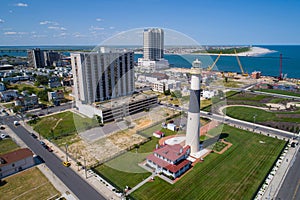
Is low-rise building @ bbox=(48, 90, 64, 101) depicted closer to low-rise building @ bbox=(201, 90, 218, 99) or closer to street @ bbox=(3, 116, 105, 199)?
street @ bbox=(3, 116, 105, 199)

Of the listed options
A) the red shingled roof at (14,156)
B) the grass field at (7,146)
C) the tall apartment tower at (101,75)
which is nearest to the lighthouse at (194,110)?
the red shingled roof at (14,156)

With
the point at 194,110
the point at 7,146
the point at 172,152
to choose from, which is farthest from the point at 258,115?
the point at 7,146

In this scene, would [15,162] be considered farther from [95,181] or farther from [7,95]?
[7,95]

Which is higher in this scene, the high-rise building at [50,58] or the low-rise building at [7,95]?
the high-rise building at [50,58]

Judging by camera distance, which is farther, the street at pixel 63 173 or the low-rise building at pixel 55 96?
the low-rise building at pixel 55 96

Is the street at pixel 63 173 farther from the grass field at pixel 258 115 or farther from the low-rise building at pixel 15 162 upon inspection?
the grass field at pixel 258 115

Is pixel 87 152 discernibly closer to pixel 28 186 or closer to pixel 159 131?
pixel 28 186

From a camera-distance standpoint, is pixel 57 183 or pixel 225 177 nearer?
pixel 57 183
